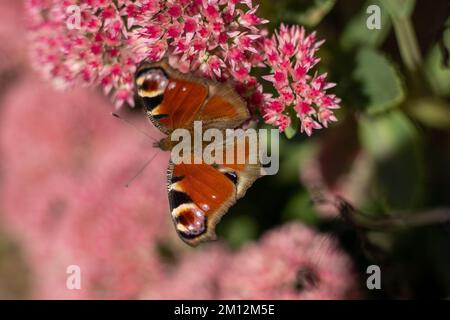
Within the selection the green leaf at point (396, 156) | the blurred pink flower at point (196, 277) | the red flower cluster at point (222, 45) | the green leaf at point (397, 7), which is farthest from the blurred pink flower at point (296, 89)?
the blurred pink flower at point (196, 277)

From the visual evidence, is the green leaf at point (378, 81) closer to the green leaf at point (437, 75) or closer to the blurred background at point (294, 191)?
the blurred background at point (294, 191)

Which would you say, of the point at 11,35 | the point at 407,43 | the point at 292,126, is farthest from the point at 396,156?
the point at 11,35

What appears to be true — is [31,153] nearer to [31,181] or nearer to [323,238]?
[31,181]

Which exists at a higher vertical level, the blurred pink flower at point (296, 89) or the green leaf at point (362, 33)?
the green leaf at point (362, 33)

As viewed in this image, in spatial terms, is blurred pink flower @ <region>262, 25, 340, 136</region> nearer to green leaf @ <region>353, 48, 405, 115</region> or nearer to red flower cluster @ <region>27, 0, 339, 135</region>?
red flower cluster @ <region>27, 0, 339, 135</region>

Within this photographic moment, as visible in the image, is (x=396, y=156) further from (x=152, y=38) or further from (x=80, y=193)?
(x=80, y=193)
